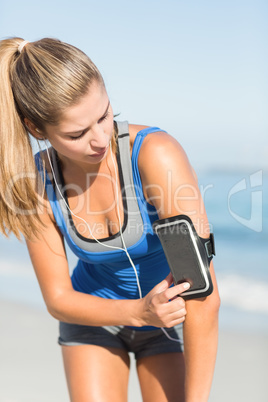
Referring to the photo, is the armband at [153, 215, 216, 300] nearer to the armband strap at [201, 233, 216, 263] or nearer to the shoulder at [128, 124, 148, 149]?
the armband strap at [201, 233, 216, 263]

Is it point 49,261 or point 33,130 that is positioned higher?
point 33,130

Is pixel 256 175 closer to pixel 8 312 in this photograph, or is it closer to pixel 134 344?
pixel 8 312

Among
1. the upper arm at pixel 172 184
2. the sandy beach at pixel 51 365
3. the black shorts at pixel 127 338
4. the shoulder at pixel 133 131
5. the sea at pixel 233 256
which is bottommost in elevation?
the sea at pixel 233 256

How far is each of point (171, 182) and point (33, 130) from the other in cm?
48

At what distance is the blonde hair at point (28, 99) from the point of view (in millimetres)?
1608

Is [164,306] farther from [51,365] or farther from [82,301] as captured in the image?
[51,365]

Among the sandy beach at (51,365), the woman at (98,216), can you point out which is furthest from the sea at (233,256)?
the sandy beach at (51,365)

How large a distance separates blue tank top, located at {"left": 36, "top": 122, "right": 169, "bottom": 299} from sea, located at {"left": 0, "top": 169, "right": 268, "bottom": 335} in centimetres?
28

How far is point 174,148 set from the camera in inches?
66.5

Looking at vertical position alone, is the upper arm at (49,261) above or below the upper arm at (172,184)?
below

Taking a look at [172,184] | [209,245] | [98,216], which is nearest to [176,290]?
[209,245]

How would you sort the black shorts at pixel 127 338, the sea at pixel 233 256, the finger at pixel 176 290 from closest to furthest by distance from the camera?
the finger at pixel 176 290 < the black shorts at pixel 127 338 < the sea at pixel 233 256

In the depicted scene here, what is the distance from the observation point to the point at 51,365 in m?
3.44

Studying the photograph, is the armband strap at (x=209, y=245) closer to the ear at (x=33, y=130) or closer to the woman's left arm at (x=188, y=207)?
the woman's left arm at (x=188, y=207)
